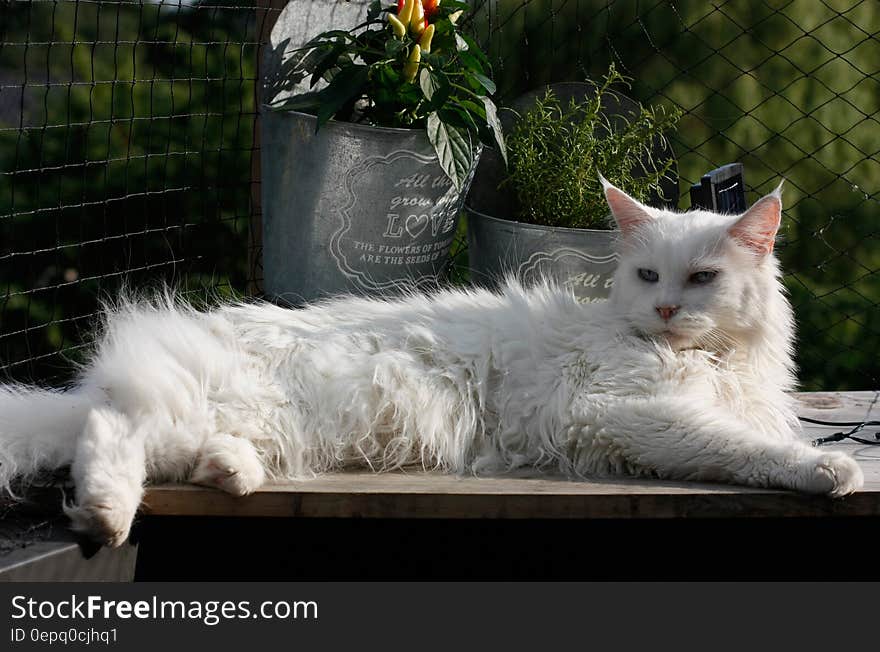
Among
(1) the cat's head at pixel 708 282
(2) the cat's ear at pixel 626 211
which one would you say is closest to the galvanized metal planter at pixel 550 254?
(2) the cat's ear at pixel 626 211

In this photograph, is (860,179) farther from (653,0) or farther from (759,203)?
(759,203)

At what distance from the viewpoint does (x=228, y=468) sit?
5.77 feet

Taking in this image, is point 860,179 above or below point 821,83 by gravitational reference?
below

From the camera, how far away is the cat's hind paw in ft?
5.79

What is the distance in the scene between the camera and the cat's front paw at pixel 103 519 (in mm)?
1610

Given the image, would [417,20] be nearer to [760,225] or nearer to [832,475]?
[760,225]

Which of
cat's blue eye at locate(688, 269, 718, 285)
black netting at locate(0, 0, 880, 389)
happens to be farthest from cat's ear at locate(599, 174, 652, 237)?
black netting at locate(0, 0, 880, 389)

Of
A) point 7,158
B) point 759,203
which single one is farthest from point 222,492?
point 7,158

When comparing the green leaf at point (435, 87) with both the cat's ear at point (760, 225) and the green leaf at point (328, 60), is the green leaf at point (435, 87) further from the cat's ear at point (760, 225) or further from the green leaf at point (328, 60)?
the cat's ear at point (760, 225)

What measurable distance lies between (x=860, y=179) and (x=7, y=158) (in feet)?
11.3

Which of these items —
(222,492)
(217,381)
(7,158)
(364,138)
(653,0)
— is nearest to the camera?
(222,492)

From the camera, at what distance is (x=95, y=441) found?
1.68 meters

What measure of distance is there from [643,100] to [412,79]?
1572mm

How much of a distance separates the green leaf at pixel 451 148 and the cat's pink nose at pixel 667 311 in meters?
0.76
